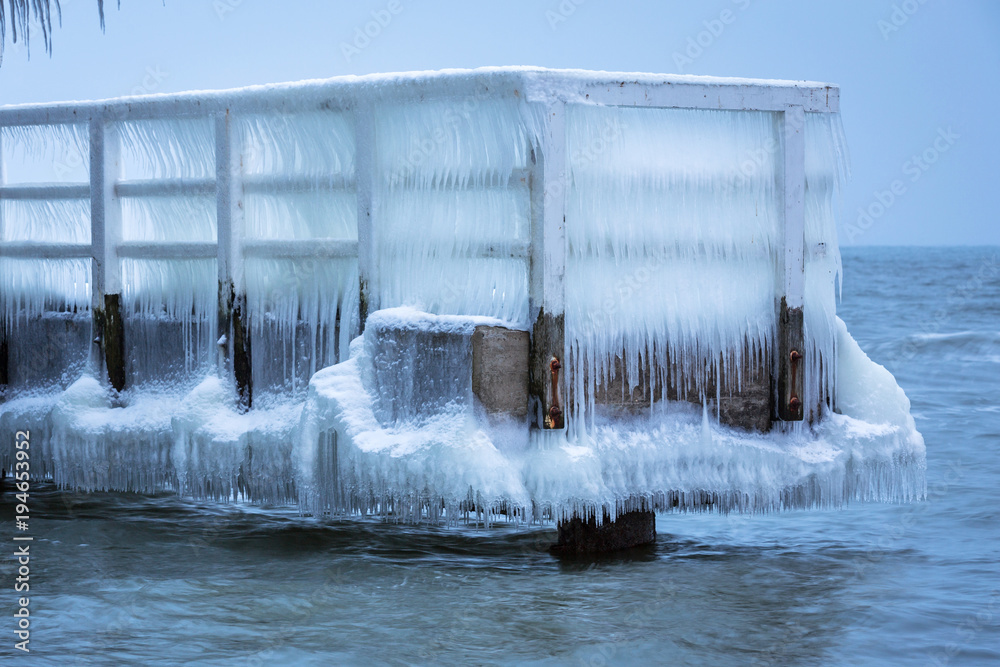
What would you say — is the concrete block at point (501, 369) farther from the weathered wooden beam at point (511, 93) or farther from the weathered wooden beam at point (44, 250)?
the weathered wooden beam at point (44, 250)

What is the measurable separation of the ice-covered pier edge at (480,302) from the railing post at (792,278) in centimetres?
1

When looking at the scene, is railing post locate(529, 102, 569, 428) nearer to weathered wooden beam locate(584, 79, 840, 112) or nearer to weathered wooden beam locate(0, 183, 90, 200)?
weathered wooden beam locate(584, 79, 840, 112)

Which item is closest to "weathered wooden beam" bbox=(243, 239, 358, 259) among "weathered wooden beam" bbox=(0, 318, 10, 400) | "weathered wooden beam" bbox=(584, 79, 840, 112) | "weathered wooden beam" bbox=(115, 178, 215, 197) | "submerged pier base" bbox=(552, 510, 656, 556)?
"weathered wooden beam" bbox=(115, 178, 215, 197)

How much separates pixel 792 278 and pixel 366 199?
2.66 m

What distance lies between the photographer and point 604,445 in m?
6.90

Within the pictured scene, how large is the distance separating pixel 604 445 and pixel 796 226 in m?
1.88

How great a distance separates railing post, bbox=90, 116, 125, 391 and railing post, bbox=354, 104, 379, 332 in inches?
88.0

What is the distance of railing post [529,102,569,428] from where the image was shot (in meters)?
6.64

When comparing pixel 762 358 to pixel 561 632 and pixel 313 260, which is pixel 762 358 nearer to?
pixel 561 632

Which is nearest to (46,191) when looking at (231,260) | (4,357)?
(4,357)

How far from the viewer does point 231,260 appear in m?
7.96

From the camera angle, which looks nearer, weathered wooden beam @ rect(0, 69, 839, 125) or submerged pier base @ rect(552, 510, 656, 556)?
weathered wooden beam @ rect(0, 69, 839, 125)

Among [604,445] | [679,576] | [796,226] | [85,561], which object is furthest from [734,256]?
[85,561]

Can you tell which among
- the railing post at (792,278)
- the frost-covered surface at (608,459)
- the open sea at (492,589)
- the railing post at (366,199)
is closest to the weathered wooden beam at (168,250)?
the railing post at (366,199)
